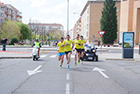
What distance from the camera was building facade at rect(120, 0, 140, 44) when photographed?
4900 cm

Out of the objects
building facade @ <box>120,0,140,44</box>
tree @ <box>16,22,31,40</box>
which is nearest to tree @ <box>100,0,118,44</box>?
building facade @ <box>120,0,140,44</box>

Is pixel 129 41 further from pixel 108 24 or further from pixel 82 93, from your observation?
pixel 108 24

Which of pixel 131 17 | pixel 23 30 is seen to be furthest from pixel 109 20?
pixel 23 30

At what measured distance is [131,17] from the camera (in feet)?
171

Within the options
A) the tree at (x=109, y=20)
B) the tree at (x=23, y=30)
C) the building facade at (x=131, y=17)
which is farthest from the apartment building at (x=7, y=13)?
the building facade at (x=131, y=17)

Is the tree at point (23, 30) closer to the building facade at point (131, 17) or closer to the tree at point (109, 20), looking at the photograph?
the tree at point (109, 20)

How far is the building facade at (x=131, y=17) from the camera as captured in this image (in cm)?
4900

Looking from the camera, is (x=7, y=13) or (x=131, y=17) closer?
(x=131, y=17)

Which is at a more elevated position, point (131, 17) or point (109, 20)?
point (131, 17)

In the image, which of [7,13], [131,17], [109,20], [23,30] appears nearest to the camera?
[109,20]

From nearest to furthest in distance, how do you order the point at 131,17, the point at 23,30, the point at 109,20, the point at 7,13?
1. the point at 109,20
2. the point at 131,17
3. the point at 23,30
4. the point at 7,13

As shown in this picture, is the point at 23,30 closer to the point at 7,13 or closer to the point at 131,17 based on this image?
the point at 7,13

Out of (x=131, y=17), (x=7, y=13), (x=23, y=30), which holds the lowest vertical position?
(x=23, y=30)

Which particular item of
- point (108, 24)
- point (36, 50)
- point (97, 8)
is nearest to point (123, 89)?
point (36, 50)
